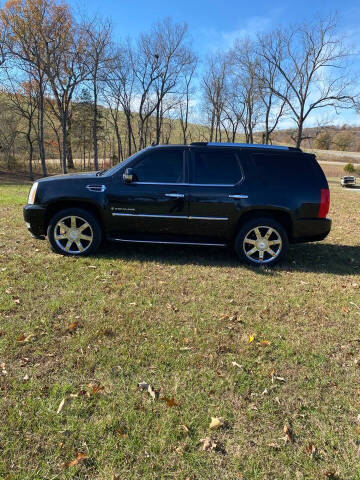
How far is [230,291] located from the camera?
4234 mm

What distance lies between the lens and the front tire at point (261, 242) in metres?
5.14

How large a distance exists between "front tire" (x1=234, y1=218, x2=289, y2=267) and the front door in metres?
0.97

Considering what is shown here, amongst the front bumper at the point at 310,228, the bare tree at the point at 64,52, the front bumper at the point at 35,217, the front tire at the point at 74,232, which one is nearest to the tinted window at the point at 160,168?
the front tire at the point at 74,232

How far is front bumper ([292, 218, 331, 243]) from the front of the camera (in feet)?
16.9

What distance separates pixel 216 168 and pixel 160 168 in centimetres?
89

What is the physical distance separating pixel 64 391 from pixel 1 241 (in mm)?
4460

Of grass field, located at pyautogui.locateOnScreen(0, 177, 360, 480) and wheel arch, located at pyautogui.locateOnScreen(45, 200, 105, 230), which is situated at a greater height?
wheel arch, located at pyautogui.locateOnScreen(45, 200, 105, 230)

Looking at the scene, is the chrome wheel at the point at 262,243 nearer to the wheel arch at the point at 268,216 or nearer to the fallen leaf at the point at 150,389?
the wheel arch at the point at 268,216

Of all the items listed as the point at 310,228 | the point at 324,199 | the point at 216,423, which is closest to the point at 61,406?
the point at 216,423

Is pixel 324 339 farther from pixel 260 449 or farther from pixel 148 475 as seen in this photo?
pixel 148 475

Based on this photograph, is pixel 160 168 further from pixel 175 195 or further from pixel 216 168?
pixel 216 168

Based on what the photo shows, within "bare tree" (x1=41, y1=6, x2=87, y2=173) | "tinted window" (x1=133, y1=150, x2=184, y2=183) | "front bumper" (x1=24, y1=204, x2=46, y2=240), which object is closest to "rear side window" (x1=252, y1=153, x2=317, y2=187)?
"tinted window" (x1=133, y1=150, x2=184, y2=183)

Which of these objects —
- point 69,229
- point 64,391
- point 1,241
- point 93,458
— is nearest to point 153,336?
point 64,391

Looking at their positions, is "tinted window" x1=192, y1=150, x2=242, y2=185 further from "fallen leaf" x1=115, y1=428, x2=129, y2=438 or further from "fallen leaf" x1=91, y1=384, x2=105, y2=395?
"fallen leaf" x1=115, y1=428, x2=129, y2=438
